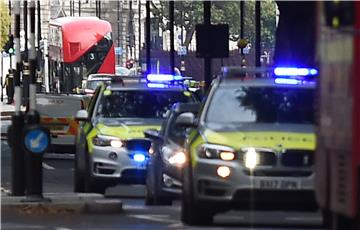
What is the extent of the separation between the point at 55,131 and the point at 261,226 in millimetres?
15328

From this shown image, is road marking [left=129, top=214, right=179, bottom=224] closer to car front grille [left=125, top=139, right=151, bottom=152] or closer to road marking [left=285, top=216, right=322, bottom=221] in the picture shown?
road marking [left=285, top=216, right=322, bottom=221]

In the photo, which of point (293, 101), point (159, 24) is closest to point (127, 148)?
point (293, 101)

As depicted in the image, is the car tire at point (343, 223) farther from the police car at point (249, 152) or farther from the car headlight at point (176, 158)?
the car headlight at point (176, 158)

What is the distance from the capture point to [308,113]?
13875 mm

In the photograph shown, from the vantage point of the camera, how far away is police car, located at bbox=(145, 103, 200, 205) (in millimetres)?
16156

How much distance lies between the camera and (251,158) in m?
12.8

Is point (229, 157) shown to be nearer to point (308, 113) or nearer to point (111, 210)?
point (308, 113)

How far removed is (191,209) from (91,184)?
17.4 ft

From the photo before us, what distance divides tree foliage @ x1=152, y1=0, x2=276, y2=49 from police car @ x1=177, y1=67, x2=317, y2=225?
6325cm

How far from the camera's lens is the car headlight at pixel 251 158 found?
12.8m

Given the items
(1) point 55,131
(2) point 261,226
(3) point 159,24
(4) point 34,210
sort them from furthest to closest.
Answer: (3) point 159,24 < (1) point 55,131 < (4) point 34,210 < (2) point 261,226

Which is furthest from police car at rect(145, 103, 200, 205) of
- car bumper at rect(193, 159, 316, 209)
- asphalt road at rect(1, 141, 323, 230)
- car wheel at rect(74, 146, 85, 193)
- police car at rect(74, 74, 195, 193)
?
car bumper at rect(193, 159, 316, 209)

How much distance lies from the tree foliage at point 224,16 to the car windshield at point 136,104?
58123 millimetres

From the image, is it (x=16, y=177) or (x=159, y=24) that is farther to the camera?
(x=159, y=24)
